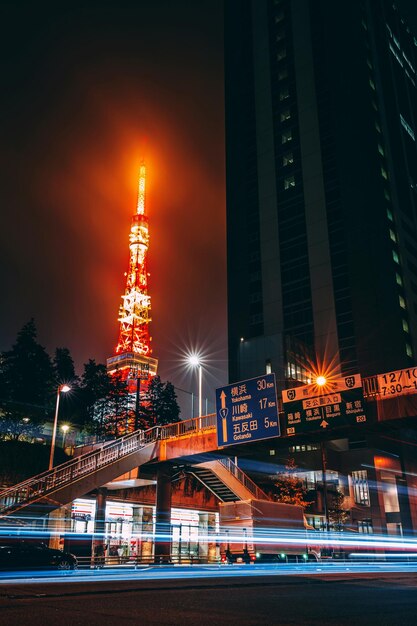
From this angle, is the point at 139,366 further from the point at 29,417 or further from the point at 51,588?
the point at 51,588

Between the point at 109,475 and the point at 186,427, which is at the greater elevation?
the point at 186,427

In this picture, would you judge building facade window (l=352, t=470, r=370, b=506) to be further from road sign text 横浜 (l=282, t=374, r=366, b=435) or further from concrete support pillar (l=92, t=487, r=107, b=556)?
road sign text 横浜 (l=282, t=374, r=366, b=435)

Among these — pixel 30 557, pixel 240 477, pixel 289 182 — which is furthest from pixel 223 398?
pixel 289 182

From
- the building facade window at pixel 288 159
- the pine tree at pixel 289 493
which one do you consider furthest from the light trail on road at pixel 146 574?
the building facade window at pixel 288 159

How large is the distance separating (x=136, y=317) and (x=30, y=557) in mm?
133150

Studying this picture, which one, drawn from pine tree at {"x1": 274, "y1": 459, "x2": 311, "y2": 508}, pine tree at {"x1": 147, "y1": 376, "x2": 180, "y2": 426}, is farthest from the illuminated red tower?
pine tree at {"x1": 274, "y1": 459, "x2": 311, "y2": 508}

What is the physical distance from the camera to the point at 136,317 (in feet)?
508

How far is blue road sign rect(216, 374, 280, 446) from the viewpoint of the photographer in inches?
1219

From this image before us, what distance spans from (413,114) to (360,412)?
12107cm

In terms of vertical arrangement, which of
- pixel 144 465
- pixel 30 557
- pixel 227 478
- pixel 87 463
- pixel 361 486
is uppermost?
pixel 361 486

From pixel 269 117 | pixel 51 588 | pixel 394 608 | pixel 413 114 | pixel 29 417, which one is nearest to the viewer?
pixel 394 608

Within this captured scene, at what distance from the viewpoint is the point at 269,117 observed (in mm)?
118562

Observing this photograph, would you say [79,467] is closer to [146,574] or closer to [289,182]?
[146,574]

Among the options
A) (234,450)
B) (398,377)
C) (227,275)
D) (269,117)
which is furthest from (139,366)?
(398,377)
